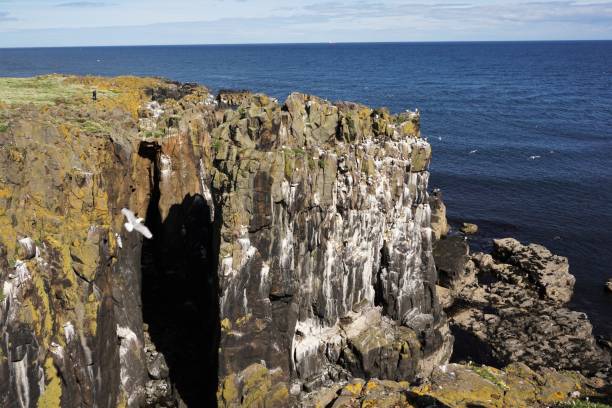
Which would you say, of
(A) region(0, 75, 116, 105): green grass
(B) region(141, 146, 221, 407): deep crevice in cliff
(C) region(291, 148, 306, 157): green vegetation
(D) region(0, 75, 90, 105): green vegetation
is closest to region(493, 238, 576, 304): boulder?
(C) region(291, 148, 306, 157): green vegetation

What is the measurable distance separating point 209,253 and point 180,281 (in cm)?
394

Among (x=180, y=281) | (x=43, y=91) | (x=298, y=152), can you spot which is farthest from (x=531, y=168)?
(x=43, y=91)

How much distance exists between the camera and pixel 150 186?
4875cm

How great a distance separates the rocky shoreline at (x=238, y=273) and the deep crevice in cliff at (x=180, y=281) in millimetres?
170

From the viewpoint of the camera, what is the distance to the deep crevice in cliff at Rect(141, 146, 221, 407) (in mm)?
44219

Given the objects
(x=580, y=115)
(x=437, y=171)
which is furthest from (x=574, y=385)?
(x=580, y=115)

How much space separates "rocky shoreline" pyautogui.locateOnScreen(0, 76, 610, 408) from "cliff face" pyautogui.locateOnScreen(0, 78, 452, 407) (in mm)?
124

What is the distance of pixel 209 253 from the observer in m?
49.6

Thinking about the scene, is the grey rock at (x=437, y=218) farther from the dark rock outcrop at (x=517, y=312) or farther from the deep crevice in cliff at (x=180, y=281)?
the deep crevice in cliff at (x=180, y=281)

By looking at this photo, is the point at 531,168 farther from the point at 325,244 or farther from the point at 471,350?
the point at 325,244

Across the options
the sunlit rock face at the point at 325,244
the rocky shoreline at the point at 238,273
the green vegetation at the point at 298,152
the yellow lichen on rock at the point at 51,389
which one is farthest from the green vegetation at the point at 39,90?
the yellow lichen on rock at the point at 51,389

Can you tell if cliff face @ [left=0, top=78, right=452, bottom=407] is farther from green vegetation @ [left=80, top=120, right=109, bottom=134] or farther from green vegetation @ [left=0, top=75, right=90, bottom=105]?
green vegetation @ [left=0, top=75, right=90, bottom=105]

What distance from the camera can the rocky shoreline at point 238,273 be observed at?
32.8m

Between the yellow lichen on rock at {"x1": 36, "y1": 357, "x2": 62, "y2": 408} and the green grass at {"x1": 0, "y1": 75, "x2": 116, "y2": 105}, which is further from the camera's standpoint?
the green grass at {"x1": 0, "y1": 75, "x2": 116, "y2": 105}
